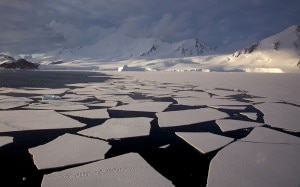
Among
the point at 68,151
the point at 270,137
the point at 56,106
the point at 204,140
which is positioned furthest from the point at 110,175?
the point at 56,106

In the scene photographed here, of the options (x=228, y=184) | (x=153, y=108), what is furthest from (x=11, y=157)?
(x=153, y=108)

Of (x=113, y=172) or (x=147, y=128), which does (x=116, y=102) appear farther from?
(x=113, y=172)

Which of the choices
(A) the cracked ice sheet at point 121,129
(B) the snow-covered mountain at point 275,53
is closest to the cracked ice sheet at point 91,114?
(A) the cracked ice sheet at point 121,129

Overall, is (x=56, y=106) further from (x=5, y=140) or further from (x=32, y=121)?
(x=5, y=140)

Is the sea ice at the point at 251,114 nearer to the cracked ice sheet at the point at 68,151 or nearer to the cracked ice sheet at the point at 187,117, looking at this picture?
the cracked ice sheet at the point at 187,117

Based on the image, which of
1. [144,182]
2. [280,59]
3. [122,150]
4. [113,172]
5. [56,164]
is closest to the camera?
[144,182]
